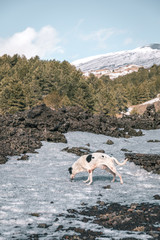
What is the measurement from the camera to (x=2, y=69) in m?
94.7

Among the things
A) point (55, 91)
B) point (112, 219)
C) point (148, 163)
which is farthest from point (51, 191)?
point (55, 91)

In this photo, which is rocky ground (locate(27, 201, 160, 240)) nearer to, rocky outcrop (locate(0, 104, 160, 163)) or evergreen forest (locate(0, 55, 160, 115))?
rocky outcrop (locate(0, 104, 160, 163))

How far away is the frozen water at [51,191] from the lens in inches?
272

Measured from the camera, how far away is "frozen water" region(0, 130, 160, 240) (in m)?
6.91

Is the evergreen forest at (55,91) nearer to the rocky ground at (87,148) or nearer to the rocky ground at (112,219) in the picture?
the rocky ground at (87,148)

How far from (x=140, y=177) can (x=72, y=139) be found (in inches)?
444

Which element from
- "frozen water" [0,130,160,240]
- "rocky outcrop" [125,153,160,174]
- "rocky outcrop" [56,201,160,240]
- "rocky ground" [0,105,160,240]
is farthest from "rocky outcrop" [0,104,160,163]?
"rocky outcrop" [56,201,160,240]

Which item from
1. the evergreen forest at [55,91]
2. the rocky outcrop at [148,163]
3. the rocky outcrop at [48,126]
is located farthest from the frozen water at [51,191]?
the evergreen forest at [55,91]

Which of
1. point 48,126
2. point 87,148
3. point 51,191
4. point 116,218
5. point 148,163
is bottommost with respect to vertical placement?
point 116,218

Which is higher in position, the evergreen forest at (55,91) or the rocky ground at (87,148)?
the evergreen forest at (55,91)

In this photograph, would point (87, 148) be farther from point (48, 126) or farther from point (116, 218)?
point (116, 218)

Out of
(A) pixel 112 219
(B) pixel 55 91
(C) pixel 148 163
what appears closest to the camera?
(A) pixel 112 219

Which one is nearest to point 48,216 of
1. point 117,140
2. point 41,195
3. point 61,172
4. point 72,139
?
point 41,195

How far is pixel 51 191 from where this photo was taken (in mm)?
10156
